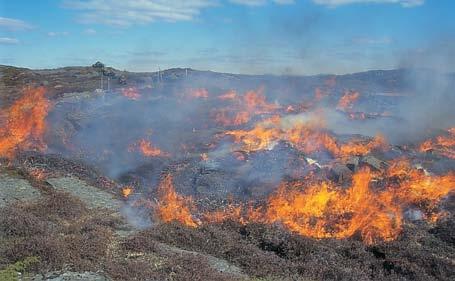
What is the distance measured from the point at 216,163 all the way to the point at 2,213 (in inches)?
458

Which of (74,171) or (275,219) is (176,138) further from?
(275,219)

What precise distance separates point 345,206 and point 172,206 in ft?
24.2

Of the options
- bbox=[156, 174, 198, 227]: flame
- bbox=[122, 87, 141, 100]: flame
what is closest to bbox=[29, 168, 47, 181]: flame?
bbox=[156, 174, 198, 227]: flame

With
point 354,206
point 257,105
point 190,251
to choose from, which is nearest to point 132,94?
point 257,105

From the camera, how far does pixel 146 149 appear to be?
30422mm

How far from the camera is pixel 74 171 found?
25688mm

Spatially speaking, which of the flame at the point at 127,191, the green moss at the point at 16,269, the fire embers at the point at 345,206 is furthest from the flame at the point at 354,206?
the green moss at the point at 16,269

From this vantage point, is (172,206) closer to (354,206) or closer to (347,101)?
(354,206)

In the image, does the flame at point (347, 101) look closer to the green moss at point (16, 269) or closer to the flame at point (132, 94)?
the flame at point (132, 94)

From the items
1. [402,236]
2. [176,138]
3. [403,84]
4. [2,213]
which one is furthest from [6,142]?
[403,84]

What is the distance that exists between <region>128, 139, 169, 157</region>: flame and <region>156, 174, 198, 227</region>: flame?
649 centimetres

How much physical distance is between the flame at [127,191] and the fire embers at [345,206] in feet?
5.22

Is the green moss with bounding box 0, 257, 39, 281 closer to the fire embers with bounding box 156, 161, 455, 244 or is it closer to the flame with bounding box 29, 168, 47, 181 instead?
the fire embers with bounding box 156, 161, 455, 244

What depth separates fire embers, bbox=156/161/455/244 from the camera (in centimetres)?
1753
